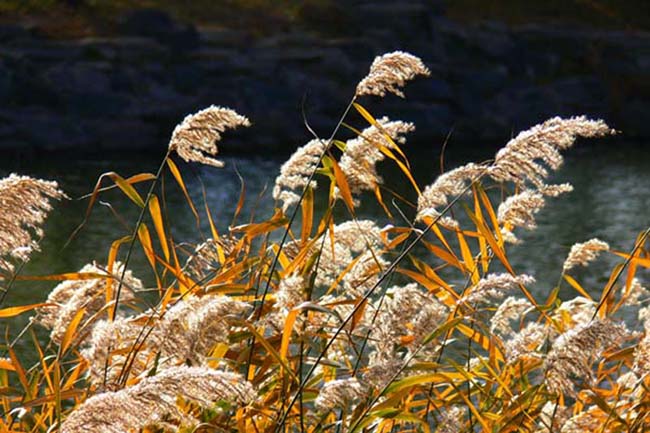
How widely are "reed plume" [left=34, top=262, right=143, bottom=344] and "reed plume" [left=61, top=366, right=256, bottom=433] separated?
1041 mm

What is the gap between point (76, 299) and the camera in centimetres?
302

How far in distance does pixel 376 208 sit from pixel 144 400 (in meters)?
12.9

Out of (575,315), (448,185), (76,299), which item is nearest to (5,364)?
(76,299)

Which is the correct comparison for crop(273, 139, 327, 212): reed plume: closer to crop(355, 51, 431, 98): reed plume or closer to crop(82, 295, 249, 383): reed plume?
crop(355, 51, 431, 98): reed plume

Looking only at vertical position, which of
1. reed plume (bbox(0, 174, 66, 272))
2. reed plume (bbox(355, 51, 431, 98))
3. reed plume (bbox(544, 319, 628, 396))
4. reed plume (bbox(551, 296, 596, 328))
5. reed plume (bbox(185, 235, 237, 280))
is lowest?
reed plume (bbox(551, 296, 596, 328))

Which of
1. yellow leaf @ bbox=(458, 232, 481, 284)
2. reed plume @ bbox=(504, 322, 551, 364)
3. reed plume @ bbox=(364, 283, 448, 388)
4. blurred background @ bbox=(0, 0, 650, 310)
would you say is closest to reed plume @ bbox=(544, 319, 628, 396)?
reed plume @ bbox=(364, 283, 448, 388)

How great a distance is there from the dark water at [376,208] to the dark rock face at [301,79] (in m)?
1.82

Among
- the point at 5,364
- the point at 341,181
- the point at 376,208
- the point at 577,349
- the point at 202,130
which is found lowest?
the point at 376,208

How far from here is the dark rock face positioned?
22.8 m

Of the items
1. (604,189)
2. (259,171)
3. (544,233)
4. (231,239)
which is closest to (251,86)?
(259,171)

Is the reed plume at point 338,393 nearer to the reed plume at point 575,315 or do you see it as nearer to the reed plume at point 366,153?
the reed plume at point 366,153

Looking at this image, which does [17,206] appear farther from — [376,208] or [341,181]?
[376,208]

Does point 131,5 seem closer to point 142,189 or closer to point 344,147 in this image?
point 142,189

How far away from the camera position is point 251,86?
2406cm
